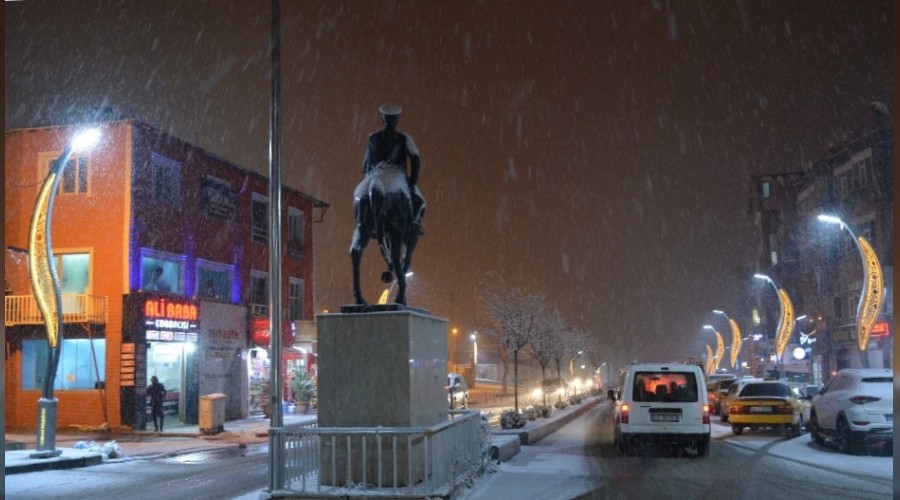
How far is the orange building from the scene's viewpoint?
96.0 feet

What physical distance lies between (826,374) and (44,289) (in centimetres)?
5589

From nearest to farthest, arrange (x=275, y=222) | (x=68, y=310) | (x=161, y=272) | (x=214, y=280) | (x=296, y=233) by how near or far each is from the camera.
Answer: (x=275, y=222) < (x=68, y=310) < (x=161, y=272) < (x=214, y=280) < (x=296, y=233)

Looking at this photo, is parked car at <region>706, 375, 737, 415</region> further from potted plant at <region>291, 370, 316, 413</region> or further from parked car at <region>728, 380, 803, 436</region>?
potted plant at <region>291, 370, 316, 413</region>

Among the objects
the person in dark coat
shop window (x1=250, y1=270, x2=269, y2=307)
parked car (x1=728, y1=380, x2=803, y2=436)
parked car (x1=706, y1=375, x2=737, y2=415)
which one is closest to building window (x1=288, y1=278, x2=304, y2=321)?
shop window (x1=250, y1=270, x2=269, y2=307)

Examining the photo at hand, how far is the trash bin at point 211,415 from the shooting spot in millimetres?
27812

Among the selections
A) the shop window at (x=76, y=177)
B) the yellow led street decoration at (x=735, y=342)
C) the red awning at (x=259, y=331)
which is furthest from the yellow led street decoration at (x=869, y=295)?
the yellow led street decoration at (x=735, y=342)

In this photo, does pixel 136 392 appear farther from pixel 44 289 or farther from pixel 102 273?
pixel 44 289

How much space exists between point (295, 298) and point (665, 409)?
2705 centimetres

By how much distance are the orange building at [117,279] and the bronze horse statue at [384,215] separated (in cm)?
1685

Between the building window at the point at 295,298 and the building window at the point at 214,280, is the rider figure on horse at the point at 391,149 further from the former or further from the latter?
the building window at the point at 295,298

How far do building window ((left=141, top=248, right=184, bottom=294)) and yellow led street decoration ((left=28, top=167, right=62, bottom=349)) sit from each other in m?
11.0

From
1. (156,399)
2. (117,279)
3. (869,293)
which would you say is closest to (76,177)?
(117,279)

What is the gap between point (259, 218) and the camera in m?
38.9

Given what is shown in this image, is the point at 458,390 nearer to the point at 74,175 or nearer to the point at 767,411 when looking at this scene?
the point at 767,411
